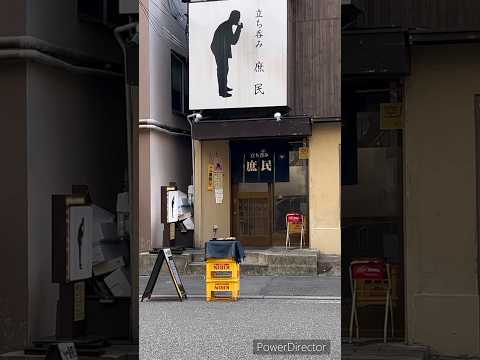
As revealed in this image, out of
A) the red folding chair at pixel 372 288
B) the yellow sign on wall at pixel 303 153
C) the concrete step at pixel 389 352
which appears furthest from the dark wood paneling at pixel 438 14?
the yellow sign on wall at pixel 303 153

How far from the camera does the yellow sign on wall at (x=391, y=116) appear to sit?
11.9 feet

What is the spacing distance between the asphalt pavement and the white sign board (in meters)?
0.65

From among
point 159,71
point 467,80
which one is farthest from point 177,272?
point 467,80

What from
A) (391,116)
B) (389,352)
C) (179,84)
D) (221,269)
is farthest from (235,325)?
(391,116)

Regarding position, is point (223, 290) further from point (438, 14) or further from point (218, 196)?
point (438, 14)

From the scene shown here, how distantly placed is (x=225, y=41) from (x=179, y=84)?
7.0 inches

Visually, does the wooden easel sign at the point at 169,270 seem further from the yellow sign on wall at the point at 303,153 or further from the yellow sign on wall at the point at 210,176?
the yellow sign on wall at the point at 303,153

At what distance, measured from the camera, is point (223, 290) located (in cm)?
189

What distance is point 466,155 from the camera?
4012mm

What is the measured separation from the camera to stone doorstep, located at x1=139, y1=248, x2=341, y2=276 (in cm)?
167

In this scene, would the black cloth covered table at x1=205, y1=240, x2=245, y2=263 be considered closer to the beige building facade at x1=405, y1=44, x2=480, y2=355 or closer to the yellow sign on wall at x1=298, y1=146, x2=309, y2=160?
the yellow sign on wall at x1=298, y1=146, x2=309, y2=160

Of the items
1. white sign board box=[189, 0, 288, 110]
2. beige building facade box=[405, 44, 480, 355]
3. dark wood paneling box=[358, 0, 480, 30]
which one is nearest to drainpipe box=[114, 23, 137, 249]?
white sign board box=[189, 0, 288, 110]

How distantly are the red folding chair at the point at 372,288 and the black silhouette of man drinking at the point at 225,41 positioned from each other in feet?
5.93

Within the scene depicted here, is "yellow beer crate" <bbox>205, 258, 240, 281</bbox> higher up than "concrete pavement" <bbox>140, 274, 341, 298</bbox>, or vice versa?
"yellow beer crate" <bbox>205, 258, 240, 281</bbox>
